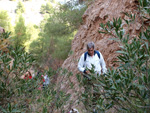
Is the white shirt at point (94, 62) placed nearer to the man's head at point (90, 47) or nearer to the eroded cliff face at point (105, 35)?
the man's head at point (90, 47)

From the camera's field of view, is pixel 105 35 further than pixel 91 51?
Yes

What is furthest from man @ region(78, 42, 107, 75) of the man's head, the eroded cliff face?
the eroded cliff face

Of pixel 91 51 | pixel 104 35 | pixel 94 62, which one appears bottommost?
pixel 94 62

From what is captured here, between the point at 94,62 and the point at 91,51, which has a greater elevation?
the point at 91,51

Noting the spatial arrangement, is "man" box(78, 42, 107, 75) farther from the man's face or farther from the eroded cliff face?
the eroded cliff face

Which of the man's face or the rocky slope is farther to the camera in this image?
the rocky slope

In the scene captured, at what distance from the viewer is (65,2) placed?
12.3 meters

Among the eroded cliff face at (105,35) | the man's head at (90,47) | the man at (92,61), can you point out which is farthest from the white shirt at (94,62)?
the eroded cliff face at (105,35)

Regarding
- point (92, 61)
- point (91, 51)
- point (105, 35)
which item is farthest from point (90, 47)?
point (105, 35)

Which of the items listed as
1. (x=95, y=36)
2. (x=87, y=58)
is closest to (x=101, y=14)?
(x=95, y=36)

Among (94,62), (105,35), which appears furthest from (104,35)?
(94,62)

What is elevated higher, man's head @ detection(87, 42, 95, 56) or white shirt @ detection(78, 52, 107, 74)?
man's head @ detection(87, 42, 95, 56)

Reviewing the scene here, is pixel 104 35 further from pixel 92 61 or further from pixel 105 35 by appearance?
pixel 92 61

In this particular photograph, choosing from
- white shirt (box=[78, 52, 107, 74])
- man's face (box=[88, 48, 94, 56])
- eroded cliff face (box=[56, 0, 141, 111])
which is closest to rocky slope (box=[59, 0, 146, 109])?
eroded cliff face (box=[56, 0, 141, 111])
